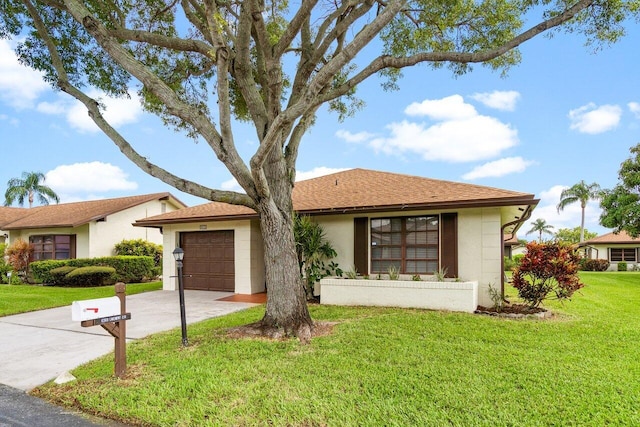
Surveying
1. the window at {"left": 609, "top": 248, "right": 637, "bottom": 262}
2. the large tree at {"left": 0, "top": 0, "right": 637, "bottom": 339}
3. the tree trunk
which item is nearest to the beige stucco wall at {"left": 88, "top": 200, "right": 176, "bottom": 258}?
the large tree at {"left": 0, "top": 0, "right": 637, "bottom": 339}

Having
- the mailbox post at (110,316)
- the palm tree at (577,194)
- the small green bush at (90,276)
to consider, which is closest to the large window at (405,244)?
the mailbox post at (110,316)

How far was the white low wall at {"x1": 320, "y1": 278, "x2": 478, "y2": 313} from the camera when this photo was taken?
885 cm

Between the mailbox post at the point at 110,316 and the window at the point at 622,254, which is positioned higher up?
the mailbox post at the point at 110,316

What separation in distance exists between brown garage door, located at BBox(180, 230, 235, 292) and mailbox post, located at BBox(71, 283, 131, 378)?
8.32m

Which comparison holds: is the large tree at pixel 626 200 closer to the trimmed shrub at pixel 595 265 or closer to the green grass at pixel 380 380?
the trimmed shrub at pixel 595 265

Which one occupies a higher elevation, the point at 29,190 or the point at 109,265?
the point at 29,190

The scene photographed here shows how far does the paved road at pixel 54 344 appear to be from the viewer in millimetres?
4051

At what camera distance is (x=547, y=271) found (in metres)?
8.48

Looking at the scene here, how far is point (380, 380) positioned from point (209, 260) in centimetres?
1036

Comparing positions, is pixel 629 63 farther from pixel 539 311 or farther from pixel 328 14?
pixel 328 14

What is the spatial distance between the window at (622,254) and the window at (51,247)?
3989 cm

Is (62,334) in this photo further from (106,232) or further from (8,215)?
Answer: (8,215)

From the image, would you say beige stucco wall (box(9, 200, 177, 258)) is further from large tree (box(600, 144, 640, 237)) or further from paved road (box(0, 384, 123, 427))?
large tree (box(600, 144, 640, 237))

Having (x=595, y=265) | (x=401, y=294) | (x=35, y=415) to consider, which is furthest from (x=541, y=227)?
(x=35, y=415)
